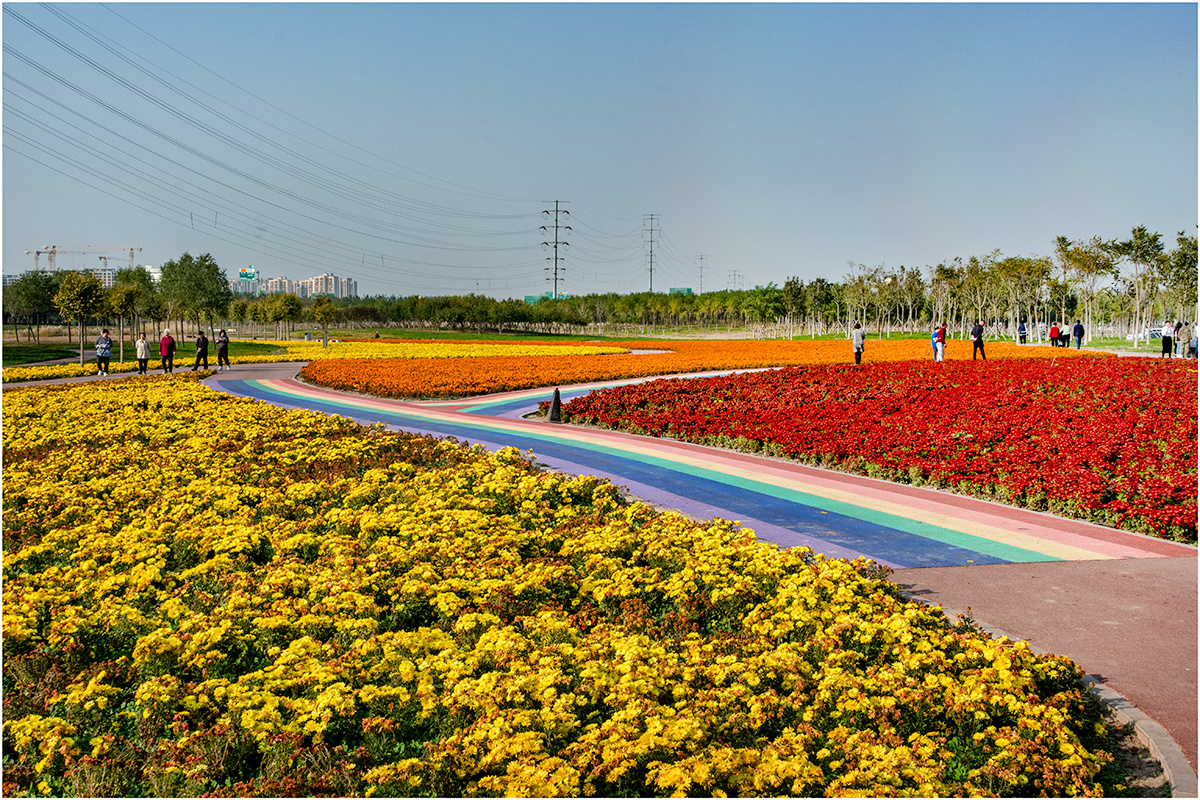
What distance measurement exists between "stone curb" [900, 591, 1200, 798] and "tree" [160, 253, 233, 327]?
69.1 metres

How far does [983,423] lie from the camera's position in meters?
12.9

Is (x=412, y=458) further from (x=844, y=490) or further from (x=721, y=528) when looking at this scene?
(x=844, y=490)

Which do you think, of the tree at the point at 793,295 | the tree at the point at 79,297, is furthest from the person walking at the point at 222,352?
the tree at the point at 793,295

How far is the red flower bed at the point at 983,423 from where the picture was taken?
9859mm

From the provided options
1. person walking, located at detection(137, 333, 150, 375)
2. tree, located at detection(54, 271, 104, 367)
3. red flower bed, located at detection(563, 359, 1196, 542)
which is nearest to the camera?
red flower bed, located at detection(563, 359, 1196, 542)

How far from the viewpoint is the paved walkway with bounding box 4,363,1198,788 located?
5.60m

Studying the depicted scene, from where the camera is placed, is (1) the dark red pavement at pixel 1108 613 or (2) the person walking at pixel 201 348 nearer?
(1) the dark red pavement at pixel 1108 613

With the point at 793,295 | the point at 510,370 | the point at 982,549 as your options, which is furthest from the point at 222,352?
the point at 793,295

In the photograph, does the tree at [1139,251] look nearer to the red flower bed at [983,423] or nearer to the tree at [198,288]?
the red flower bed at [983,423]

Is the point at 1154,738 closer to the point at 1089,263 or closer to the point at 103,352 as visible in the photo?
the point at 103,352

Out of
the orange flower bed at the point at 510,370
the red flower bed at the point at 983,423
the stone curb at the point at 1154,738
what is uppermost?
the orange flower bed at the point at 510,370

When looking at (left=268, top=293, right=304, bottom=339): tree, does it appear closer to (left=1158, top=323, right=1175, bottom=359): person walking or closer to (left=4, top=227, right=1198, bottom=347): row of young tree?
(left=4, top=227, right=1198, bottom=347): row of young tree

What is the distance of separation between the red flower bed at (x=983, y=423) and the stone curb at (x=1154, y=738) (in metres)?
4.87

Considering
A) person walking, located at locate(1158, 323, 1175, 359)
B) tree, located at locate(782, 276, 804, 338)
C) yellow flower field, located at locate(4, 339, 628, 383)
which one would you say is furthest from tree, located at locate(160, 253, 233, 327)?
person walking, located at locate(1158, 323, 1175, 359)
